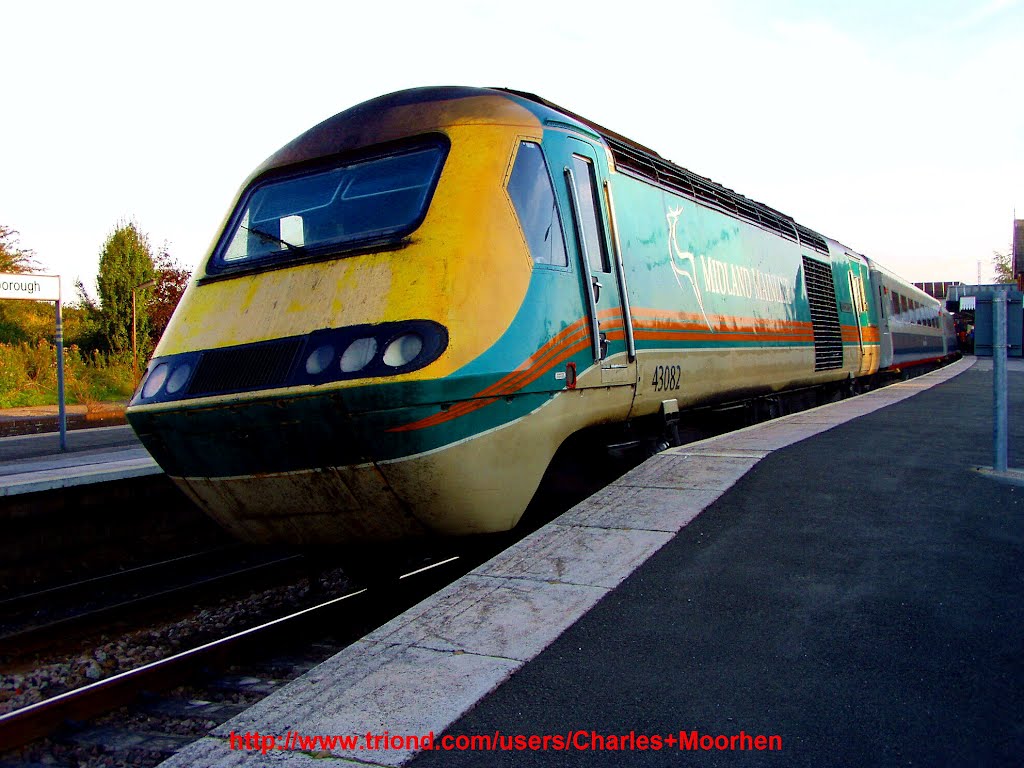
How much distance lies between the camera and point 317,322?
15.5ft

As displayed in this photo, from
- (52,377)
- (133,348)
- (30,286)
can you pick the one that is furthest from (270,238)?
(133,348)

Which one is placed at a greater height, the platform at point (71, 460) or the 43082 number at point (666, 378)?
the 43082 number at point (666, 378)

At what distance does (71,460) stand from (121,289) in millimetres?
22102

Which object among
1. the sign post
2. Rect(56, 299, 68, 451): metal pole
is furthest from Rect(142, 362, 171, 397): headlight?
the sign post

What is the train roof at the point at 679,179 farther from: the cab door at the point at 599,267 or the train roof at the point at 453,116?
the cab door at the point at 599,267

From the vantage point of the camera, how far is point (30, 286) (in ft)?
44.9

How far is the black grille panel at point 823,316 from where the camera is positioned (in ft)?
41.8

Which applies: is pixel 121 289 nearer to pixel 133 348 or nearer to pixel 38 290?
pixel 133 348

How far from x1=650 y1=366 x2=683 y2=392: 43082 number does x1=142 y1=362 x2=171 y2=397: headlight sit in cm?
344

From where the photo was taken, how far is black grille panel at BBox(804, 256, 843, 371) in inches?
501

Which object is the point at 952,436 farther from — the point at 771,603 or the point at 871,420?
the point at 771,603

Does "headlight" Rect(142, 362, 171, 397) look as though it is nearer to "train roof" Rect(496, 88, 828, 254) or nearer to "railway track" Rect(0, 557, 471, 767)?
"railway track" Rect(0, 557, 471, 767)

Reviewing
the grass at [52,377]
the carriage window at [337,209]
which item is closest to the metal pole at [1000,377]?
the carriage window at [337,209]

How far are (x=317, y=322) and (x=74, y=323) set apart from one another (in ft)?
113
